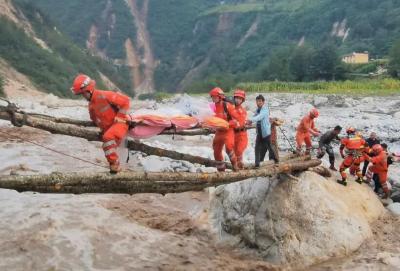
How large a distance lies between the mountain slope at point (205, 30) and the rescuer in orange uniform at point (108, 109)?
234 ft

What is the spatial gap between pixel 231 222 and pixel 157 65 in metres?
130

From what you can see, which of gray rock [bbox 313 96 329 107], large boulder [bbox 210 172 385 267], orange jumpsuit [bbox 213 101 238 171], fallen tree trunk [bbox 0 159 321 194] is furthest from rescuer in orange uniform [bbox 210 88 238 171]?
gray rock [bbox 313 96 329 107]

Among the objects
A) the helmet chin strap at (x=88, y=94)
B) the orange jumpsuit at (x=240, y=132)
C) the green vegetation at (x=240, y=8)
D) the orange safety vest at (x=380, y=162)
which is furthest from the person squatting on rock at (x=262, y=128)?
the green vegetation at (x=240, y=8)

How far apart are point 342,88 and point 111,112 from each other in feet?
106

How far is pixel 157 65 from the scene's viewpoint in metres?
138

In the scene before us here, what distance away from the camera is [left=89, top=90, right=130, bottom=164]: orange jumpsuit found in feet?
20.7

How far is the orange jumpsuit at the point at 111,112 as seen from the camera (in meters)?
6.31

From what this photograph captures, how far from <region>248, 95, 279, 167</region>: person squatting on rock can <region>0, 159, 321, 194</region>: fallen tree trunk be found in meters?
0.81

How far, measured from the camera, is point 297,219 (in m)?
8.29

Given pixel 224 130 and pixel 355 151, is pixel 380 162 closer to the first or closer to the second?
pixel 355 151

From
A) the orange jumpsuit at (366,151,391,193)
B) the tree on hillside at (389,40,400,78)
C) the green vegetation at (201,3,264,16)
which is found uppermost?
the green vegetation at (201,3,264,16)

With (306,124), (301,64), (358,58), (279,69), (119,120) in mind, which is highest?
(358,58)

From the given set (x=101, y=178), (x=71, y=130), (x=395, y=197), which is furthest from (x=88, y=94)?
(x=395, y=197)

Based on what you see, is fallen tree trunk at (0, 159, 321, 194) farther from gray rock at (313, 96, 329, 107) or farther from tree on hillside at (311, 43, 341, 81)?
tree on hillside at (311, 43, 341, 81)
